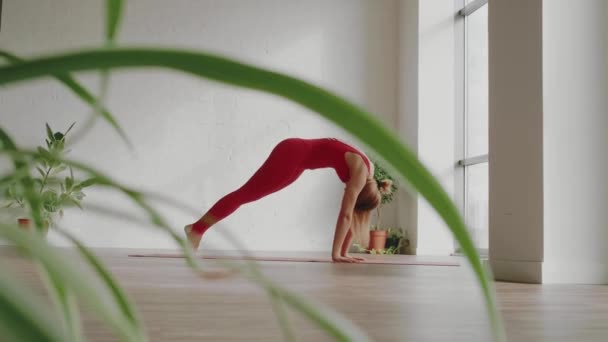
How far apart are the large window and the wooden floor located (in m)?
4.39

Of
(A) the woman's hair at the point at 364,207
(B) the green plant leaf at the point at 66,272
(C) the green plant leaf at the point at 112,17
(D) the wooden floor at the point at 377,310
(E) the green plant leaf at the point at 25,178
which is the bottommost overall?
(D) the wooden floor at the point at 377,310

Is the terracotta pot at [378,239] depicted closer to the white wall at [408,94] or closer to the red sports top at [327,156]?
the white wall at [408,94]

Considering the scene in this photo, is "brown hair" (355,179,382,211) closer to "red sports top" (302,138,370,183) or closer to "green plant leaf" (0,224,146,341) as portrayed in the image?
"red sports top" (302,138,370,183)

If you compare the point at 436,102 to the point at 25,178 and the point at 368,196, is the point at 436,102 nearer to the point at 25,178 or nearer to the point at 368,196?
the point at 368,196

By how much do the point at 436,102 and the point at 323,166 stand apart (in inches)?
125

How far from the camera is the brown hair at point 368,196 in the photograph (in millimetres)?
5539

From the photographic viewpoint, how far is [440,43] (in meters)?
8.39

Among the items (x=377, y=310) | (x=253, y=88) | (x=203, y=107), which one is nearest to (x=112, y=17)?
(x=253, y=88)

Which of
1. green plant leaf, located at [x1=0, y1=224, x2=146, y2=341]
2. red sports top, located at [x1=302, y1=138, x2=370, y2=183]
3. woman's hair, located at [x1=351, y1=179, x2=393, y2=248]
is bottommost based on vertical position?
green plant leaf, located at [x1=0, y1=224, x2=146, y2=341]

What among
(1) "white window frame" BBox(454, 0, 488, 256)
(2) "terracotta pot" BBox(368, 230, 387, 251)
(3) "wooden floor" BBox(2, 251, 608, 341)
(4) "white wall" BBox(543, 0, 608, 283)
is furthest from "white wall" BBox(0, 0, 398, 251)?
(3) "wooden floor" BBox(2, 251, 608, 341)

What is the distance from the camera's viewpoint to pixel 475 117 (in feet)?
26.5

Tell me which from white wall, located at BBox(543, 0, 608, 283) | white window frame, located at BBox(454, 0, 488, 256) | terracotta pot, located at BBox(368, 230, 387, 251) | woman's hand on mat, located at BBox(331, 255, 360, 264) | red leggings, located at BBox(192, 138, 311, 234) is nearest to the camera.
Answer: white wall, located at BBox(543, 0, 608, 283)

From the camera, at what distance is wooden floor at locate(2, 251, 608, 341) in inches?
56.3

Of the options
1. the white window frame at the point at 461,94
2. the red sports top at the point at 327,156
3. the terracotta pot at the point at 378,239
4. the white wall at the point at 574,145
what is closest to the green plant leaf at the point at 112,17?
the white wall at the point at 574,145
